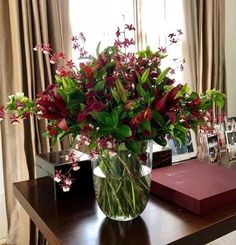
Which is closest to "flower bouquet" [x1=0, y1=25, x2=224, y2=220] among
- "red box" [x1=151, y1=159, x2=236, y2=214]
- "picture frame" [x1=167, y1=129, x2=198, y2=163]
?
"red box" [x1=151, y1=159, x2=236, y2=214]

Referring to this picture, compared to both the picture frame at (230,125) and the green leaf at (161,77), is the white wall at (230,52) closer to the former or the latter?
the picture frame at (230,125)

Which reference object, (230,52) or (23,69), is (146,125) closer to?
(23,69)

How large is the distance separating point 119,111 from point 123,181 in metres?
0.21

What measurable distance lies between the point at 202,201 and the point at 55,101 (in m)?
0.51

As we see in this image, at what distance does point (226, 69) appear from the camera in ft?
8.53

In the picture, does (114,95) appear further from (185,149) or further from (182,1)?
(182,1)

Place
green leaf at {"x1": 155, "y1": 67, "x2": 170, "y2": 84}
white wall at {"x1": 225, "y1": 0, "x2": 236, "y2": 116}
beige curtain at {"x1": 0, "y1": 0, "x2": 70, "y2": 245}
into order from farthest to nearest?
white wall at {"x1": 225, "y1": 0, "x2": 236, "y2": 116} → beige curtain at {"x1": 0, "y1": 0, "x2": 70, "y2": 245} → green leaf at {"x1": 155, "y1": 67, "x2": 170, "y2": 84}

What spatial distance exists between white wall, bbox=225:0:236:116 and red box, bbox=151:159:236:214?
64.8 inches

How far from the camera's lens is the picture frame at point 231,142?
6.24ft

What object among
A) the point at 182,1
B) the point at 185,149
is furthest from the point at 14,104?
the point at 182,1

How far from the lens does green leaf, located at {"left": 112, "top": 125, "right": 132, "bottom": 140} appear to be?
2.32 feet

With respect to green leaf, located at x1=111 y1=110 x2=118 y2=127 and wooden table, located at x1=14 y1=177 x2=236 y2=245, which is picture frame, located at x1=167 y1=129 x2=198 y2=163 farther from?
green leaf, located at x1=111 y1=110 x2=118 y2=127

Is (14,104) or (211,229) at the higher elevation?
(14,104)

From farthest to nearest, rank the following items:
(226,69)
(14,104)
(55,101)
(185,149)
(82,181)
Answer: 1. (226,69)
2. (185,149)
3. (82,181)
4. (14,104)
5. (55,101)
